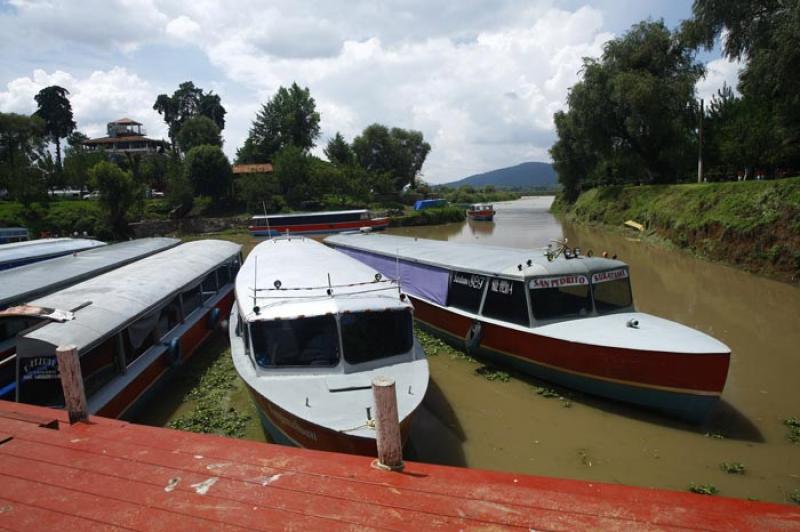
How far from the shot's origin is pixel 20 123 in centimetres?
4694

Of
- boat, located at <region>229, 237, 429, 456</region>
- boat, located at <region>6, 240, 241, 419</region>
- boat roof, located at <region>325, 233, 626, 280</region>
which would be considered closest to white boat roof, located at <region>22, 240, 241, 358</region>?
boat, located at <region>6, 240, 241, 419</region>

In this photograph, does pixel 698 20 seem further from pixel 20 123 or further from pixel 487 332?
pixel 20 123

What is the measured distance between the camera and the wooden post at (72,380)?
17.7ft

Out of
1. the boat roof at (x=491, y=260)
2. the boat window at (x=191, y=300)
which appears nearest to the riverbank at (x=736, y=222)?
the boat roof at (x=491, y=260)

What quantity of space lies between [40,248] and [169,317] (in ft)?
36.8

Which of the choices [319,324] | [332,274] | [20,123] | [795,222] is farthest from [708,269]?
[20,123]

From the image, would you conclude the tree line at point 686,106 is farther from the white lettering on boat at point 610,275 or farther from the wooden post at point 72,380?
the wooden post at point 72,380

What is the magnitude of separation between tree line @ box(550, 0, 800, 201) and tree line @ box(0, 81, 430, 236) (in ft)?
98.0

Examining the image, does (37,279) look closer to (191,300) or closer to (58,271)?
(58,271)

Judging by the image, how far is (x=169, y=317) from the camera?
34.4 ft

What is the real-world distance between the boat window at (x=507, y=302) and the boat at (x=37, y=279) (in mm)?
8412

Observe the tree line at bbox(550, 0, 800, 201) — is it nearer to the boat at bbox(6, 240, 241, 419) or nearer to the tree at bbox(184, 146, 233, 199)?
the boat at bbox(6, 240, 241, 419)

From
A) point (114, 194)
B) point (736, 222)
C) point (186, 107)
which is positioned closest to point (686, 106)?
point (736, 222)

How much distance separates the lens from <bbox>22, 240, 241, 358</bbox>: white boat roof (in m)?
7.14
